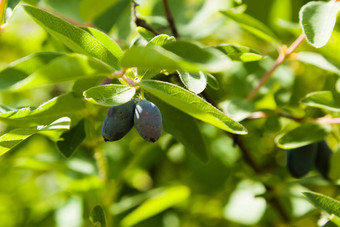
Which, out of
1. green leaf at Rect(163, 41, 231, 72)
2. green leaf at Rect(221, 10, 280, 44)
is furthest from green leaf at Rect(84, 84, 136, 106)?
green leaf at Rect(221, 10, 280, 44)

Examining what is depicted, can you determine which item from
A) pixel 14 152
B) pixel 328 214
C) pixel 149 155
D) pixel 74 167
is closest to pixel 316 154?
pixel 328 214

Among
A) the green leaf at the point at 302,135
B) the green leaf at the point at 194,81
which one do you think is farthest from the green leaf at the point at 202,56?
the green leaf at the point at 302,135

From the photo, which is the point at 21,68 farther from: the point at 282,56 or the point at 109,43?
the point at 282,56

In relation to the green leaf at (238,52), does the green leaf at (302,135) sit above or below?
below

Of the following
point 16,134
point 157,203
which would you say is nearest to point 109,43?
point 16,134

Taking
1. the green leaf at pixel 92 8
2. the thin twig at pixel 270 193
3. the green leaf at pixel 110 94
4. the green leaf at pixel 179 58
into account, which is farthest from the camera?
the thin twig at pixel 270 193

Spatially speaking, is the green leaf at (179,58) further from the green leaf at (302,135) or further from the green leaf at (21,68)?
the green leaf at (302,135)
